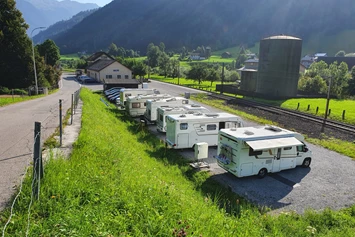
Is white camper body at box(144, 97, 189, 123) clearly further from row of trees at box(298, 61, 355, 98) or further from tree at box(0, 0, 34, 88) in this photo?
row of trees at box(298, 61, 355, 98)

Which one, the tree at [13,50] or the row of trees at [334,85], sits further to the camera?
the row of trees at [334,85]

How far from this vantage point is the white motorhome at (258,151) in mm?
13750

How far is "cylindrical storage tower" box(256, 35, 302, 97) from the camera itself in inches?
1898

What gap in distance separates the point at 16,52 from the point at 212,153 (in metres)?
35.7

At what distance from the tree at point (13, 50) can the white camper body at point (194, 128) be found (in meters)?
32.3

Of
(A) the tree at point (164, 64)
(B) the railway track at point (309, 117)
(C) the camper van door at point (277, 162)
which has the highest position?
(A) the tree at point (164, 64)

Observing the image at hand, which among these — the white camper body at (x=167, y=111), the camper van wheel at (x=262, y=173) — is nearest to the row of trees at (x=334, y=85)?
the white camper body at (x=167, y=111)

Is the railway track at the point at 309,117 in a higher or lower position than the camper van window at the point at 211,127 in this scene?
lower

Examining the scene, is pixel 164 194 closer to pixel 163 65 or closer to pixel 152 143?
pixel 152 143

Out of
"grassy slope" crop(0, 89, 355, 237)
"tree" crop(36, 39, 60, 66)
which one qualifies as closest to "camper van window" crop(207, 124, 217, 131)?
"grassy slope" crop(0, 89, 355, 237)

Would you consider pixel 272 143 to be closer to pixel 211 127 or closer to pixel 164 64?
pixel 211 127

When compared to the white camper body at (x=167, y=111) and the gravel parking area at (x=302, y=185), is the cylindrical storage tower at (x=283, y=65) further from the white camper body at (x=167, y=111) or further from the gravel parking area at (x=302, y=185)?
the gravel parking area at (x=302, y=185)

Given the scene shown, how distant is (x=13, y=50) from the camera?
Result: 40.3m

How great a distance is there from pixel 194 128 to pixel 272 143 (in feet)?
18.5
